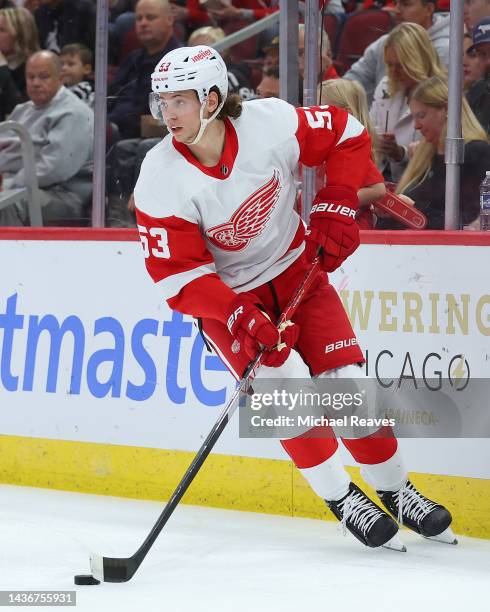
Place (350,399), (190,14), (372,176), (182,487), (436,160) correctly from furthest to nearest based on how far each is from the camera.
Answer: (190,14)
(436,160)
(372,176)
(350,399)
(182,487)

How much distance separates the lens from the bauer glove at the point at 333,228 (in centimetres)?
300

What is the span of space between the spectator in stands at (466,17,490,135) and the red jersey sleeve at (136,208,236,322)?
3.58ft

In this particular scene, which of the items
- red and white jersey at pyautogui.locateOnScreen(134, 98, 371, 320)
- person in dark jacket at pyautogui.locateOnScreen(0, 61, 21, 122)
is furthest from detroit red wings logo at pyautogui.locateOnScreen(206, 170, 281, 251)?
person in dark jacket at pyautogui.locateOnScreen(0, 61, 21, 122)

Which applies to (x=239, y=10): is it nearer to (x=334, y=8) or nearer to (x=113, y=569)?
(x=334, y=8)

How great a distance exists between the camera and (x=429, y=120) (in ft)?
12.2

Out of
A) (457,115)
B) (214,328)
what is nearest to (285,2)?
(457,115)

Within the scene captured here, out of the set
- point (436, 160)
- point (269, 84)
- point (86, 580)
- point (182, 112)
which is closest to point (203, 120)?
point (182, 112)

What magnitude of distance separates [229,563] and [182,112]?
3.63ft

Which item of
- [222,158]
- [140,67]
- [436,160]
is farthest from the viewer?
[140,67]

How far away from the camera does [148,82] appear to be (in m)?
4.72

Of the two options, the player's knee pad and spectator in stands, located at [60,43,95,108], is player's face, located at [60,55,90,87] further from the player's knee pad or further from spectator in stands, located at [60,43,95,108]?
the player's knee pad

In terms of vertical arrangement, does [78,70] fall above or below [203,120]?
above

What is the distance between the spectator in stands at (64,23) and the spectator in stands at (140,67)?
0.79ft

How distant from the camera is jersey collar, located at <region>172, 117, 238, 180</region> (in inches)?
116
